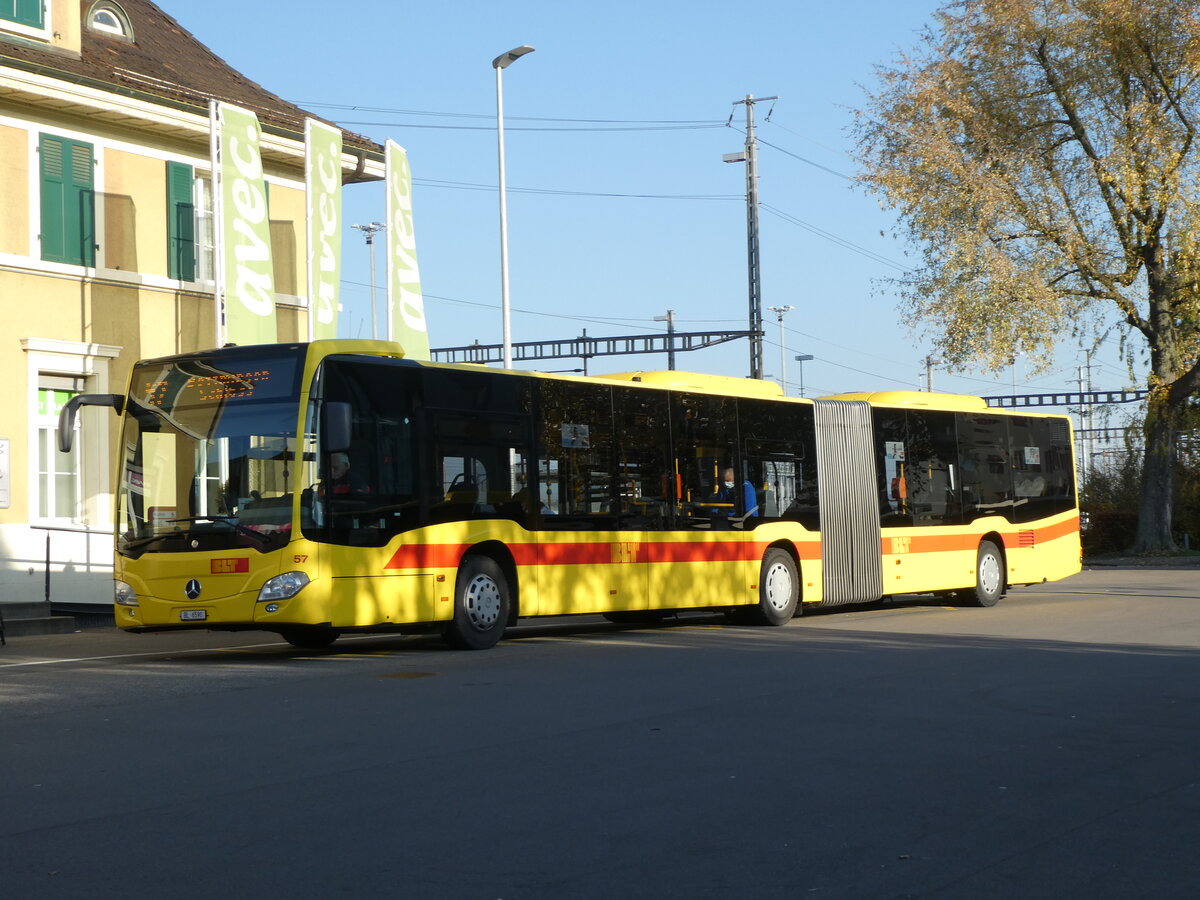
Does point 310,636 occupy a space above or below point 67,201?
below

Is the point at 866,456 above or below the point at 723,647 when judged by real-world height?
above

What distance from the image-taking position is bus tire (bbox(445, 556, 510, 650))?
15.5 metres

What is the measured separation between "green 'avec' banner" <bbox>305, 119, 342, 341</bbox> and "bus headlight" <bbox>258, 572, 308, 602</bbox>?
11.3 meters

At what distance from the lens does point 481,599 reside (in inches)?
618

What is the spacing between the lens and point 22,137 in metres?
23.1

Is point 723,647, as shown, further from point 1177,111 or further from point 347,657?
point 1177,111

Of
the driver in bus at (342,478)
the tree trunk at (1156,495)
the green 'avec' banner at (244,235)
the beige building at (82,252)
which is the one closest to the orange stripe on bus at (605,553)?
the driver in bus at (342,478)

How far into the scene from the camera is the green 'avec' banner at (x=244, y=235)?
23.9m

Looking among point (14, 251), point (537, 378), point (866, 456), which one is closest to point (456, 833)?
point (537, 378)

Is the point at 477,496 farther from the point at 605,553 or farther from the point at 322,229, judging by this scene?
the point at 322,229

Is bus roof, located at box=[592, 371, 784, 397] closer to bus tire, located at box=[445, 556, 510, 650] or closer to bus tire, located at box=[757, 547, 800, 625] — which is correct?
bus tire, located at box=[757, 547, 800, 625]

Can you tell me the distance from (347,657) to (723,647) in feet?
12.3

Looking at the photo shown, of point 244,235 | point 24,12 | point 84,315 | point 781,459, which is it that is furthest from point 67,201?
point 781,459

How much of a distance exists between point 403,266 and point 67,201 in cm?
584
